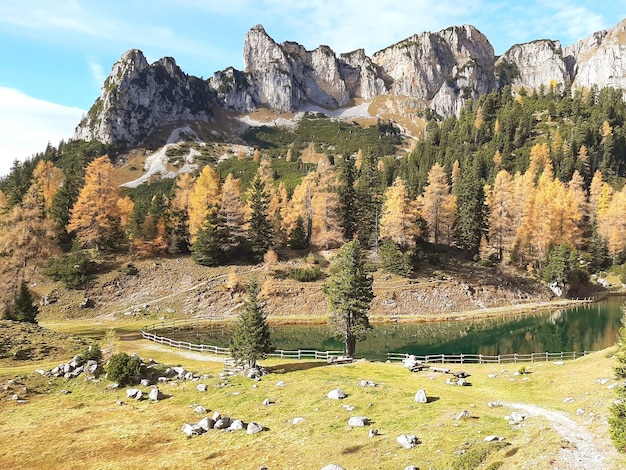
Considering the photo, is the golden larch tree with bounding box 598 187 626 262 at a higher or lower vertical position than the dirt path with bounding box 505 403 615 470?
higher

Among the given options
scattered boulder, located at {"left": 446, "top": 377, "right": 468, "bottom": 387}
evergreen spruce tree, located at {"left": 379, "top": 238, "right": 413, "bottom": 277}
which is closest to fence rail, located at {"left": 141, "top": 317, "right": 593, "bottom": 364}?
scattered boulder, located at {"left": 446, "top": 377, "right": 468, "bottom": 387}

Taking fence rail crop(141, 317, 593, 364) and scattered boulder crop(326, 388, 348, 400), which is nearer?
scattered boulder crop(326, 388, 348, 400)

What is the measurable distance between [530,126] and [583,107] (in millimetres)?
Answer: 27195

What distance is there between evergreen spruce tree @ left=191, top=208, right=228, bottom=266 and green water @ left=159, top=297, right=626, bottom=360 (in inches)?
846

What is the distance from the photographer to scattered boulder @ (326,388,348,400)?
2723 cm

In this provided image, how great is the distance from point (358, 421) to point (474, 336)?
43854 millimetres

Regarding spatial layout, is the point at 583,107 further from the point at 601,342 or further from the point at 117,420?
the point at 117,420

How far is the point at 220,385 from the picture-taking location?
32.1 metres

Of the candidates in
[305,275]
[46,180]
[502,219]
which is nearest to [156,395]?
[305,275]

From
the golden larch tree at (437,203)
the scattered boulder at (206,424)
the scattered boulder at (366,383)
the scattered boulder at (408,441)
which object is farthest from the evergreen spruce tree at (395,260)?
the scattered boulder at (408,441)

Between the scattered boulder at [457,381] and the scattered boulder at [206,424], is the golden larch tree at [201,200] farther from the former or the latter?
the scattered boulder at [206,424]

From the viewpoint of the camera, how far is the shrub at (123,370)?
3297 centimetres

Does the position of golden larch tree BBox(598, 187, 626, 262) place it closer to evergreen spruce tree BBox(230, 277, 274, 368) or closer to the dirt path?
the dirt path

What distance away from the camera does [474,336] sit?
6094 cm
